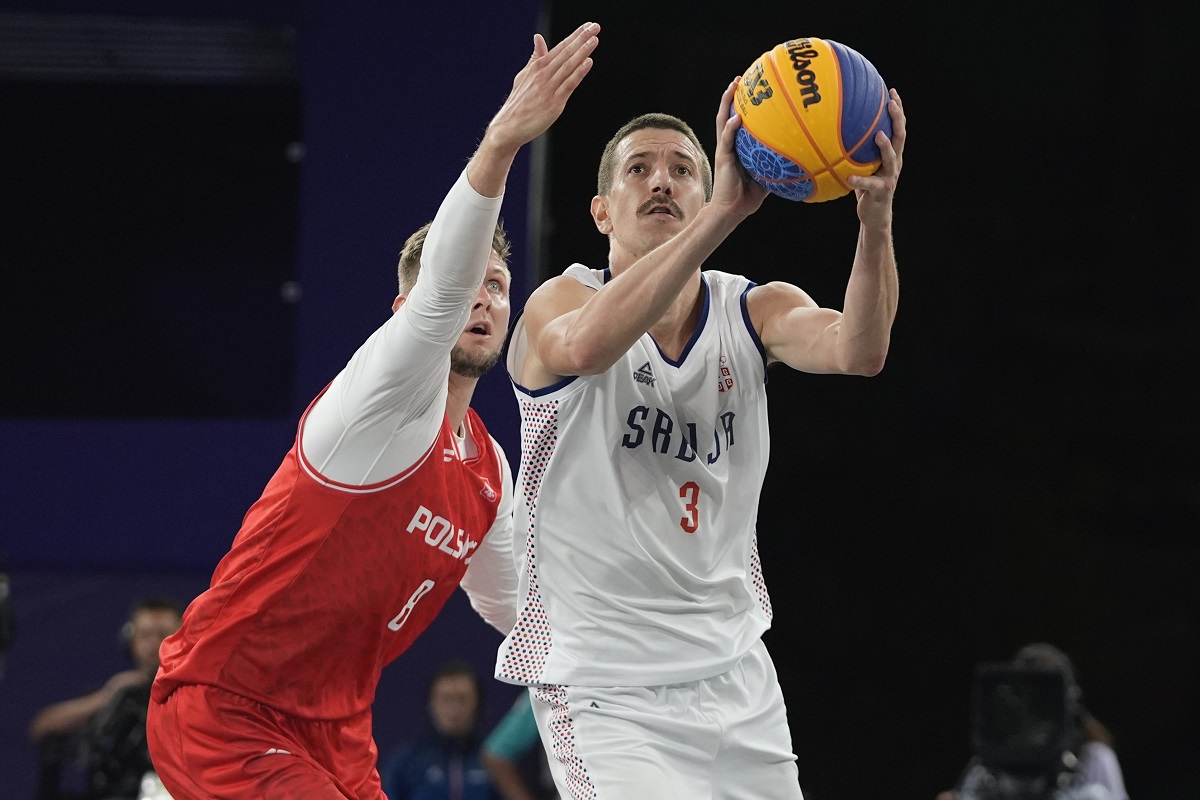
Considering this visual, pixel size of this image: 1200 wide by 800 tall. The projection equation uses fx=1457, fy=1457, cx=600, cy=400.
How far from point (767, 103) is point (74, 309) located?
20.9ft

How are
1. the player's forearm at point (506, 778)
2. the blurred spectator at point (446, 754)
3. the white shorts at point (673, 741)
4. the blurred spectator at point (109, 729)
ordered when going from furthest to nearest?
1. the blurred spectator at point (446, 754)
2. the player's forearm at point (506, 778)
3. the blurred spectator at point (109, 729)
4. the white shorts at point (673, 741)

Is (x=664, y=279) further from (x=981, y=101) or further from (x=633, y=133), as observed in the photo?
(x=981, y=101)

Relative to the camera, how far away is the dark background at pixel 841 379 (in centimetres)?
746

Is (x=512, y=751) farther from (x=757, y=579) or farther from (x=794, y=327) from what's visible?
(x=794, y=327)

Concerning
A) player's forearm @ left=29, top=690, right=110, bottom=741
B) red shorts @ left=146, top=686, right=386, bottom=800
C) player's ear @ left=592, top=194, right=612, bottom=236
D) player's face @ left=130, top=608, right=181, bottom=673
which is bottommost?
player's forearm @ left=29, top=690, right=110, bottom=741

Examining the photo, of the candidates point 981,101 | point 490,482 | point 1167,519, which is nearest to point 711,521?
point 490,482

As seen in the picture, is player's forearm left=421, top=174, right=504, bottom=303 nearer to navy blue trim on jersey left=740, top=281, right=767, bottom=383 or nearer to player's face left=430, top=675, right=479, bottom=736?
navy blue trim on jersey left=740, top=281, right=767, bottom=383

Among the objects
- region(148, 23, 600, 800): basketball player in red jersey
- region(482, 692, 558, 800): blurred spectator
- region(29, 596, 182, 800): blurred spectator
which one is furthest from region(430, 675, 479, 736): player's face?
region(148, 23, 600, 800): basketball player in red jersey

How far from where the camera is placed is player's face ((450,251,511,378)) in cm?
355

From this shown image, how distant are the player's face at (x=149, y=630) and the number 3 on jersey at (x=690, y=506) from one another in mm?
3573

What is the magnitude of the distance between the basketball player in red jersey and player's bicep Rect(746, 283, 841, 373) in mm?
715

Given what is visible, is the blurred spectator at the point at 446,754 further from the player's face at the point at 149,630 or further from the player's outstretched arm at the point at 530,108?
the player's outstretched arm at the point at 530,108

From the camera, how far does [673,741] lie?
3.21m

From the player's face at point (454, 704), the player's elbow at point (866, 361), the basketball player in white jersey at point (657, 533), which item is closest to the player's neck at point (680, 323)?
the basketball player in white jersey at point (657, 533)
